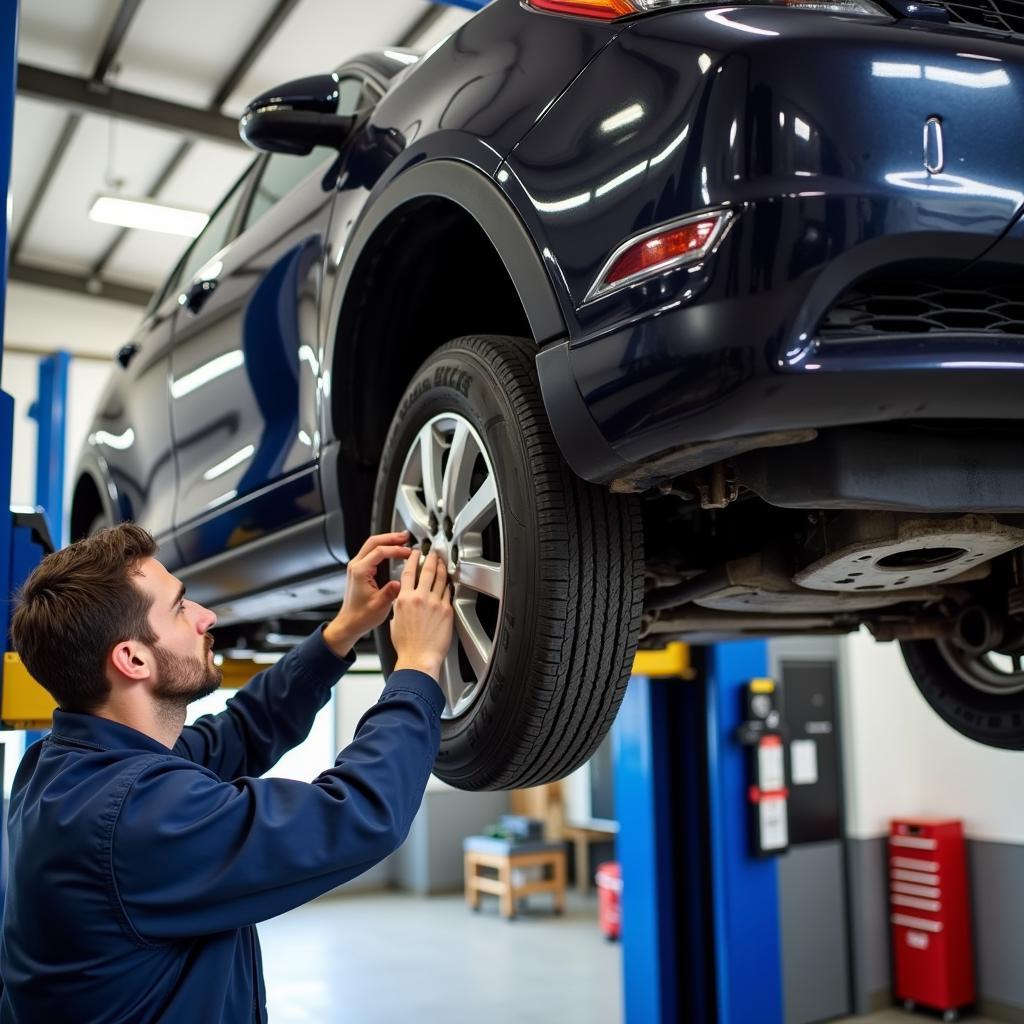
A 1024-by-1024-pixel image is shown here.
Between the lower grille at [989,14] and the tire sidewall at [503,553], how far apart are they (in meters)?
0.64

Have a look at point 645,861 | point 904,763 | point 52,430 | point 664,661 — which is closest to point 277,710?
point 664,661

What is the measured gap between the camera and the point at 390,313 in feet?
5.84

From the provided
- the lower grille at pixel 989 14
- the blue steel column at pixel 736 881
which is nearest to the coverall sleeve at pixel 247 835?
the lower grille at pixel 989 14

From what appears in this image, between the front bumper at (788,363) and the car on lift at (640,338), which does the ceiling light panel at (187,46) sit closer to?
the car on lift at (640,338)

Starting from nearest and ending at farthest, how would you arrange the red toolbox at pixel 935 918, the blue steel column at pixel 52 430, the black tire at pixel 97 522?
the black tire at pixel 97 522, the blue steel column at pixel 52 430, the red toolbox at pixel 935 918

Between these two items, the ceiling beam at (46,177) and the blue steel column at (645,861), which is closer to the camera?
the blue steel column at (645,861)

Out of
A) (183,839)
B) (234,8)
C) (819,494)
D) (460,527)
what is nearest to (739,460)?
(819,494)

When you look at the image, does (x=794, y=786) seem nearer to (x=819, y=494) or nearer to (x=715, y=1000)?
(x=715, y=1000)

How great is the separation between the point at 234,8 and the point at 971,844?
6462 millimetres

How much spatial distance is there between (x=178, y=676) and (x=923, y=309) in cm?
97

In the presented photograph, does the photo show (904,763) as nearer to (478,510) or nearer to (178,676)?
(478,510)

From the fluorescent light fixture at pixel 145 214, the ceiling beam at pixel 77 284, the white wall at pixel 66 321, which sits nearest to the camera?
the fluorescent light fixture at pixel 145 214

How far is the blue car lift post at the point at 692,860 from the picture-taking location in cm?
436

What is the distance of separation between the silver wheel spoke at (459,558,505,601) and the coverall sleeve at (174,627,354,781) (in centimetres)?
41
